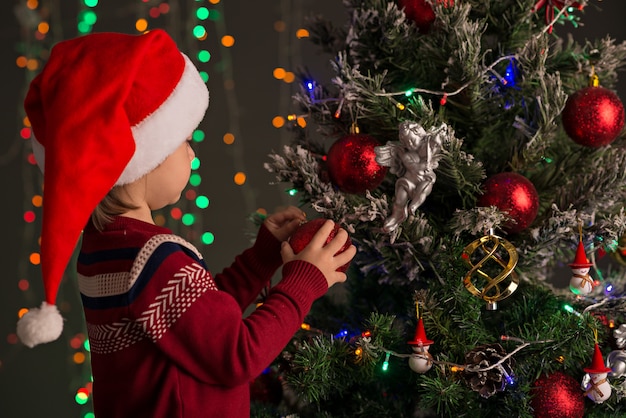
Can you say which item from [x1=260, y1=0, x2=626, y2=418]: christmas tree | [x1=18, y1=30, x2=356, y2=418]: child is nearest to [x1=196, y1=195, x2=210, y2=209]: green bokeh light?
[x1=260, y1=0, x2=626, y2=418]: christmas tree

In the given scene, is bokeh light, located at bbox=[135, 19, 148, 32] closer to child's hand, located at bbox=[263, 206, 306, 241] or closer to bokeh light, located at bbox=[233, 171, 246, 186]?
bokeh light, located at bbox=[233, 171, 246, 186]

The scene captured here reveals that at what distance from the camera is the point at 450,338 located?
111 centimetres

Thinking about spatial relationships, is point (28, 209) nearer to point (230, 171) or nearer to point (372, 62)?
point (230, 171)

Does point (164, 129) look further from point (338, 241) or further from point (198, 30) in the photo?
point (198, 30)

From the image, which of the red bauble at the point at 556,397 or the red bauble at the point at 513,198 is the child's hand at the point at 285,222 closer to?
the red bauble at the point at 513,198

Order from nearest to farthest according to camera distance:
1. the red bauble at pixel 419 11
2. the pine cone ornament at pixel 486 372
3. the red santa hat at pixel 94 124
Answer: the red santa hat at pixel 94 124
the pine cone ornament at pixel 486 372
the red bauble at pixel 419 11

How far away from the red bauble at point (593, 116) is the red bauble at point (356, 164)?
0.32 metres

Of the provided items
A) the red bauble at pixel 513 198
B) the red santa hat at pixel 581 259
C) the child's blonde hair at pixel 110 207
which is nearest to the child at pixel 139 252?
the child's blonde hair at pixel 110 207

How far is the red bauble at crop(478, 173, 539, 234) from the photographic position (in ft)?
3.50

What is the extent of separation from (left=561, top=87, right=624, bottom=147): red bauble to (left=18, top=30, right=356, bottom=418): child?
0.44 meters

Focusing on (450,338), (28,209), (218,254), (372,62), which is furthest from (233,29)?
(450,338)

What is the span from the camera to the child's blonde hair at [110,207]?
3.12 feet

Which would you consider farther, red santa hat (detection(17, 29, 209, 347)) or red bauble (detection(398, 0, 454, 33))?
red bauble (detection(398, 0, 454, 33))

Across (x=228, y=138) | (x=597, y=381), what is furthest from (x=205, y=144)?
(x=597, y=381)
